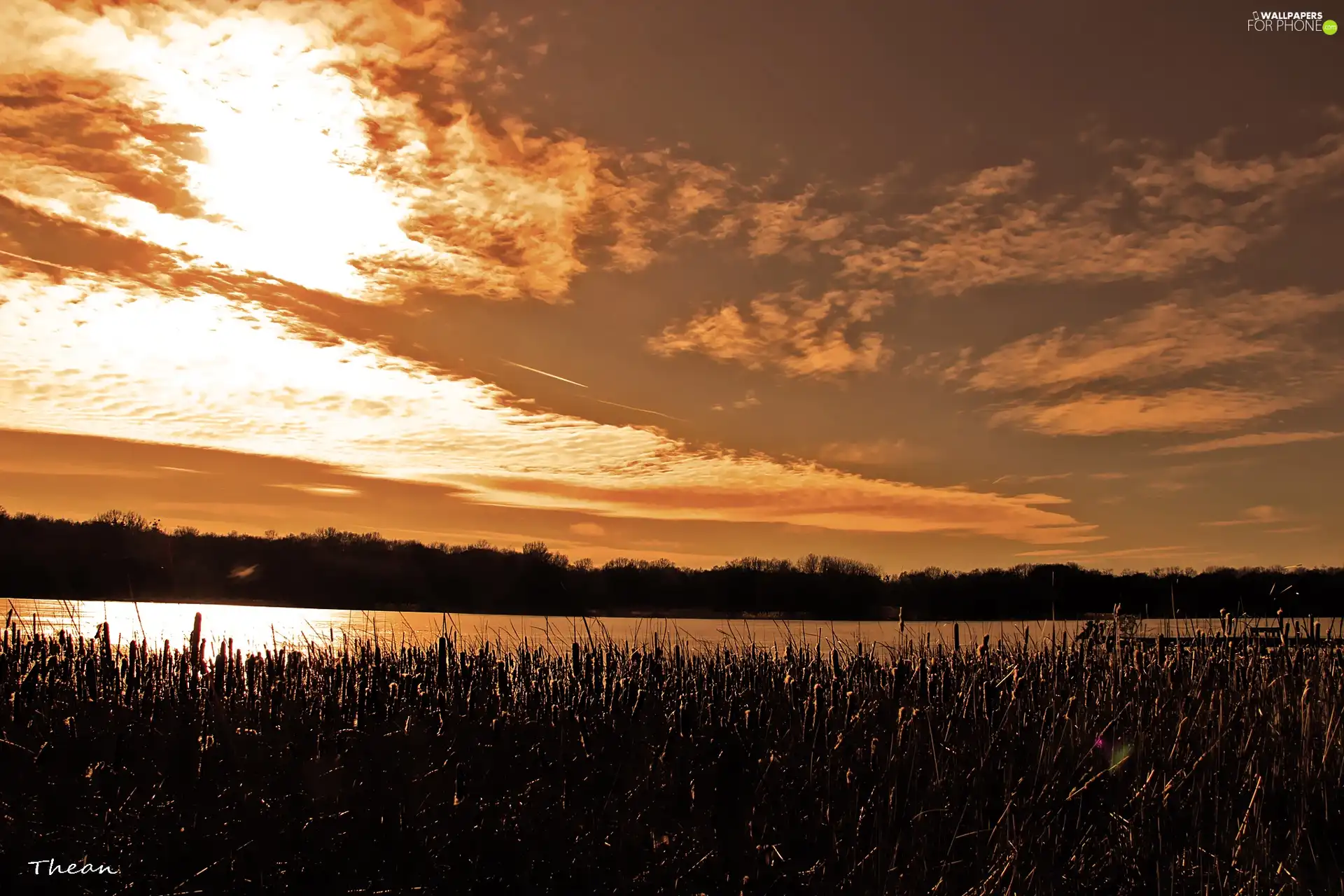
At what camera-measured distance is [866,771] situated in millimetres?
6906

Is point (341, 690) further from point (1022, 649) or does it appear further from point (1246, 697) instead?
point (1246, 697)

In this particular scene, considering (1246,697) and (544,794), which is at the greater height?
(1246,697)

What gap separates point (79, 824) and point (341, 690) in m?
7.98

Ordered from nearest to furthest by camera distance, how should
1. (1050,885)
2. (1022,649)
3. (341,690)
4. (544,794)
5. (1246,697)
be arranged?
(1050,885) < (544,794) < (1246,697) < (1022,649) < (341,690)

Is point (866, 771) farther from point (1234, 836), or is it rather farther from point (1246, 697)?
point (1246, 697)

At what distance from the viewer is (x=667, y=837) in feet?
18.5

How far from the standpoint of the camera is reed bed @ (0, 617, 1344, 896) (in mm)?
5305

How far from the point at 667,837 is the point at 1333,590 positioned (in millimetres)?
22949

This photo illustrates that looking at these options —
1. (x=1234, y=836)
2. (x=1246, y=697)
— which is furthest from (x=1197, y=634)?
(x=1234, y=836)

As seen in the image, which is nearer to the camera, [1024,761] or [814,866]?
[814,866]

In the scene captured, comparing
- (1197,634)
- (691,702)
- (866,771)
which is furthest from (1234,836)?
(1197,634)

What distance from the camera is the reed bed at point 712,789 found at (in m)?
5.30

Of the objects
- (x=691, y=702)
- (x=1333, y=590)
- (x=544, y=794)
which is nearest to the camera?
(x=544, y=794)

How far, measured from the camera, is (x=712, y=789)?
7051 mm
